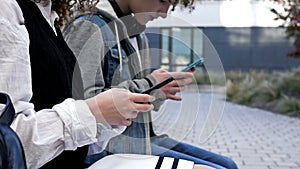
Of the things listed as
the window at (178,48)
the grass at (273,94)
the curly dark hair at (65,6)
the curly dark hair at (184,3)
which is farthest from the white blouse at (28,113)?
the grass at (273,94)

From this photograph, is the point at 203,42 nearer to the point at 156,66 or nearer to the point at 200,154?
the point at 156,66

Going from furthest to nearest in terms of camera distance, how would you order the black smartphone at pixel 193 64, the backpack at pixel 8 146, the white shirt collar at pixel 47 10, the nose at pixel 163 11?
the nose at pixel 163 11 → the black smartphone at pixel 193 64 → the white shirt collar at pixel 47 10 → the backpack at pixel 8 146

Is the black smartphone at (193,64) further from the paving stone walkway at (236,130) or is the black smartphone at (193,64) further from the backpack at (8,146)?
the backpack at (8,146)

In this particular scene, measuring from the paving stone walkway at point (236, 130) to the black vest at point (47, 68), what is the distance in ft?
1.32

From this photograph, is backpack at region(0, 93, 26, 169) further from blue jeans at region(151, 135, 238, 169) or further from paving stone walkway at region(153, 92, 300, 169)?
blue jeans at region(151, 135, 238, 169)

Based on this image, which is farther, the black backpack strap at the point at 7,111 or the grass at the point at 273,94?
the grass at the point at 273,94

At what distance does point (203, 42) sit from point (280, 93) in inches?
352

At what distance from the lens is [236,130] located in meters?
6.45

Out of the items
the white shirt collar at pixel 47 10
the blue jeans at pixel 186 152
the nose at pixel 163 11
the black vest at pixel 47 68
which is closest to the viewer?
the black vest at pixel 47 68

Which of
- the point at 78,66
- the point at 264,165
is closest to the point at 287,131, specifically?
the point at 264,165

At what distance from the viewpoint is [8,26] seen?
0.87 meters

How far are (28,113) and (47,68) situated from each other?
0.19m

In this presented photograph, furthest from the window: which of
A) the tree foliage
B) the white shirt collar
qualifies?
the tree foliage

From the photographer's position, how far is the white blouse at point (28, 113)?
854 millimetres
